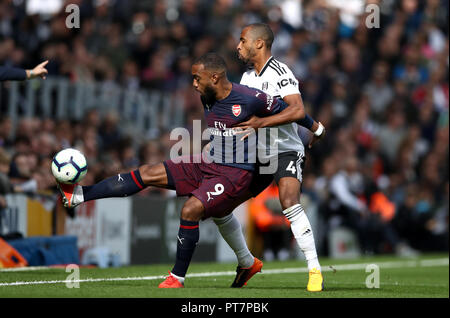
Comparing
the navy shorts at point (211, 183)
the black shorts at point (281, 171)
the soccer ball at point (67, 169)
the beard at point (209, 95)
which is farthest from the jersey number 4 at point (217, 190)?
the soccer ball at point (67, 169)

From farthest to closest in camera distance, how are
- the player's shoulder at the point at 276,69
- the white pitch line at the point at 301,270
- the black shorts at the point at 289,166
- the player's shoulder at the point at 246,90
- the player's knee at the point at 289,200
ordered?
the white pitch line at the point at 301,270 < the player's shoulder at the point at 276,69 < the black shorts at the point at 289,166 < the player's knee at the point at 289,200 < the player's shoulder at the point at 246,90

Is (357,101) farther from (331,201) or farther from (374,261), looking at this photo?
(374,261)

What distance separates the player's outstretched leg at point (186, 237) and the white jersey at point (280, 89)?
35.7 inches

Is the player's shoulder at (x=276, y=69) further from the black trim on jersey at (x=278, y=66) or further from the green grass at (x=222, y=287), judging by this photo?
the green grass at (x=222, y=287)

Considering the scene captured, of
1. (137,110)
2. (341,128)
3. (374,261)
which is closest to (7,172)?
(137,110)

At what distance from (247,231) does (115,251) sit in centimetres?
344

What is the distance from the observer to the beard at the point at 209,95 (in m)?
7.75

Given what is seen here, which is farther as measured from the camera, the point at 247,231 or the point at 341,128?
the point at 341,128

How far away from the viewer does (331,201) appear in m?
17.8

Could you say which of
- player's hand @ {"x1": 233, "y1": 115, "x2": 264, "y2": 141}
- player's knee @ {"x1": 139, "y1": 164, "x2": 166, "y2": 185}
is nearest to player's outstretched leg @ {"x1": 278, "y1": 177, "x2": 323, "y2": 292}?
player's hand @ {"x1": 233, "y1": 115, "x2": 264, "y2": 141}

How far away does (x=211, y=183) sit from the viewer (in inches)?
303

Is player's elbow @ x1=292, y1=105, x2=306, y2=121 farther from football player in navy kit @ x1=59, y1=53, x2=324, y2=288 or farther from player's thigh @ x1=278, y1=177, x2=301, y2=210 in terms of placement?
player's thigh @ x1=278, y1=177, x2=301, y2=210

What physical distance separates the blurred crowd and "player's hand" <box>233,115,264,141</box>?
19.4 feet

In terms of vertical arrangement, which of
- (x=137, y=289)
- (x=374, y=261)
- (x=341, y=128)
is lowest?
(x=374, y=261)
